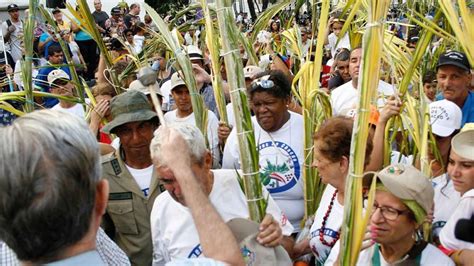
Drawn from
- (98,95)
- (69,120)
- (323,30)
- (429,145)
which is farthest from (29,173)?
(98,95)

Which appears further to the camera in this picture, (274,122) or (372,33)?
(274,122)

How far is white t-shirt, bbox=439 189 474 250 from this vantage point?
99.7 inches

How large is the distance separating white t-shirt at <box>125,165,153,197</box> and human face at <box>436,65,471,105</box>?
6.88 ft

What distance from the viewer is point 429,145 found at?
3.20 meters

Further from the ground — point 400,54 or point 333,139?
point 400,54

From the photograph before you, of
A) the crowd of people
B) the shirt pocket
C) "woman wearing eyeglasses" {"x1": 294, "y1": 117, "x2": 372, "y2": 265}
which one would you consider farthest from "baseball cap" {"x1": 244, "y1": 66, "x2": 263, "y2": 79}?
the shirt pocket

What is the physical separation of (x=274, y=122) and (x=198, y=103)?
79 cm

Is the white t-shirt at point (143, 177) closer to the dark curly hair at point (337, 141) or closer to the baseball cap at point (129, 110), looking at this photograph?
the baseball cap at point (129, 110)

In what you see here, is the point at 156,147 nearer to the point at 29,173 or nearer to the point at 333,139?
the point at 333,139

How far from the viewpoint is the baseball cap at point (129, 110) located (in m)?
3.22

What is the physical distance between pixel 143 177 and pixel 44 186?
6.22ft

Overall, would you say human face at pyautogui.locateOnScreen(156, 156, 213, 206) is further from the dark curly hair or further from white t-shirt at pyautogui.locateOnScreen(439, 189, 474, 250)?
white t-shirt at pyautogui.locateOnScreen(439, 189, 474, 250)

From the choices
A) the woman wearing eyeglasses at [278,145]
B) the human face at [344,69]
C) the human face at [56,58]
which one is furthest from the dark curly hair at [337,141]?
the human face at [56,58]

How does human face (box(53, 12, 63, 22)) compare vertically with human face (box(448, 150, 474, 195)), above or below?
below
